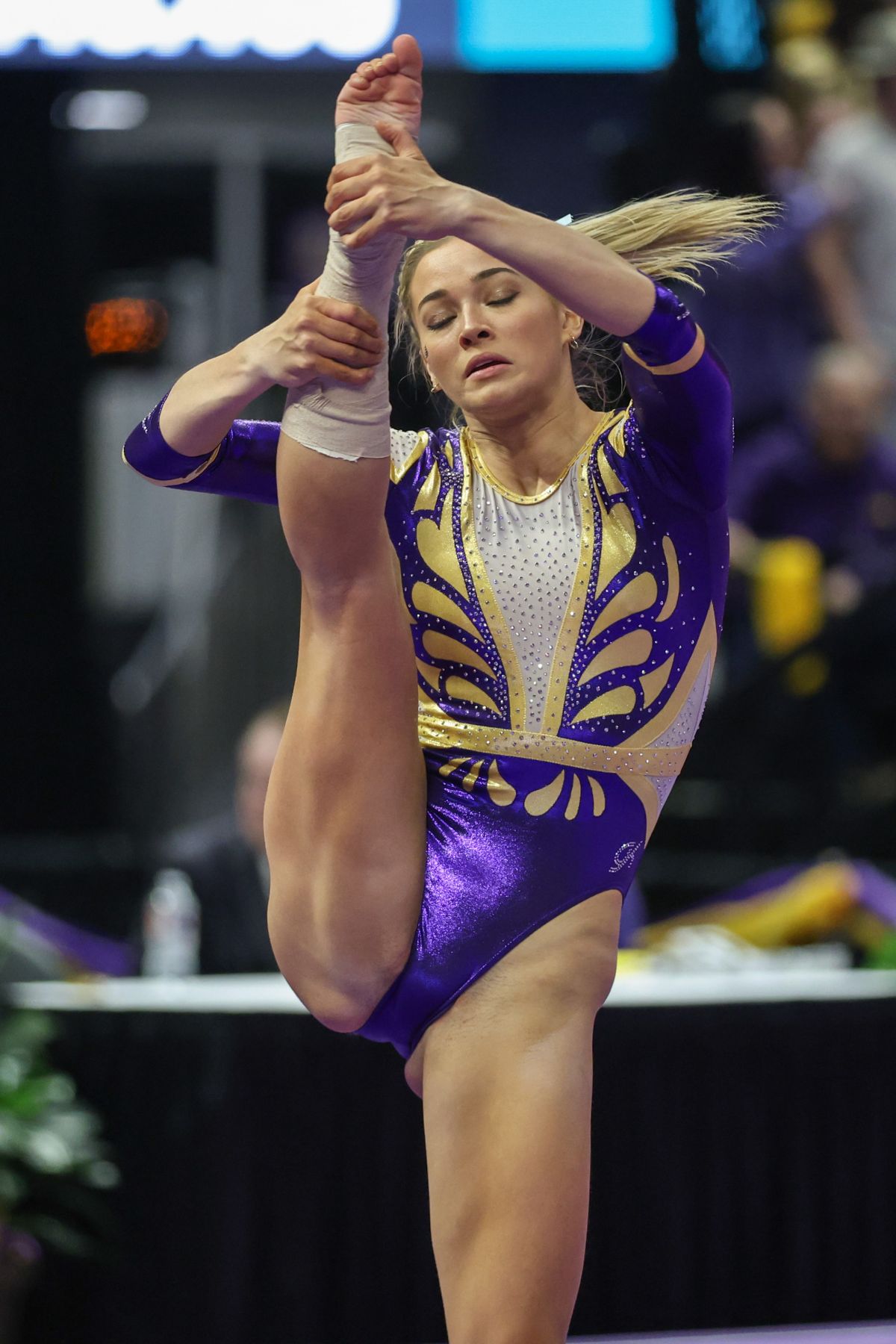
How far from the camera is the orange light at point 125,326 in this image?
6035mm

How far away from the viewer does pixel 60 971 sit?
3.62 metres

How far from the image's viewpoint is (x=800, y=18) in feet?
18.1

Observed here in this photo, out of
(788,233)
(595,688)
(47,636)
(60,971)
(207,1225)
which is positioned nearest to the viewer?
(595,688)

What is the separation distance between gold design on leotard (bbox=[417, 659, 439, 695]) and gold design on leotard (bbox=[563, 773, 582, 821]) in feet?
0.62

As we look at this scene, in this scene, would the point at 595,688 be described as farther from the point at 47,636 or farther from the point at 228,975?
the point at 47,636

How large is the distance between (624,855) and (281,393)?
4101mm

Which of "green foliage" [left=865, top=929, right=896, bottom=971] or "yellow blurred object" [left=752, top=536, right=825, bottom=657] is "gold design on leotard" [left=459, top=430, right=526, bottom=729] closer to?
"green foliage" [left=865, top=929, right=896, bottom=971]

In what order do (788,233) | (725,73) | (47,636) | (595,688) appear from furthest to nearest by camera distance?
(47,636)
(725,73)
(788,233)
(595,688)

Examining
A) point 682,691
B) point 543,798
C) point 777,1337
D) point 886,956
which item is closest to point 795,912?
point 886,956

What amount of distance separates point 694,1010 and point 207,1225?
3.37ft

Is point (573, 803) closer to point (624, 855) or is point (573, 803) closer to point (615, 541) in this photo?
point (624, 855)

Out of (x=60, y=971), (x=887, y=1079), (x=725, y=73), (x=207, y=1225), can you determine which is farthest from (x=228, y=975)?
(x=725, y=73)

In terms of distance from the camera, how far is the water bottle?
407cm

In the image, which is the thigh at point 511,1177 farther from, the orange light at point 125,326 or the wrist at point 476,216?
the orange light at point 125,326
